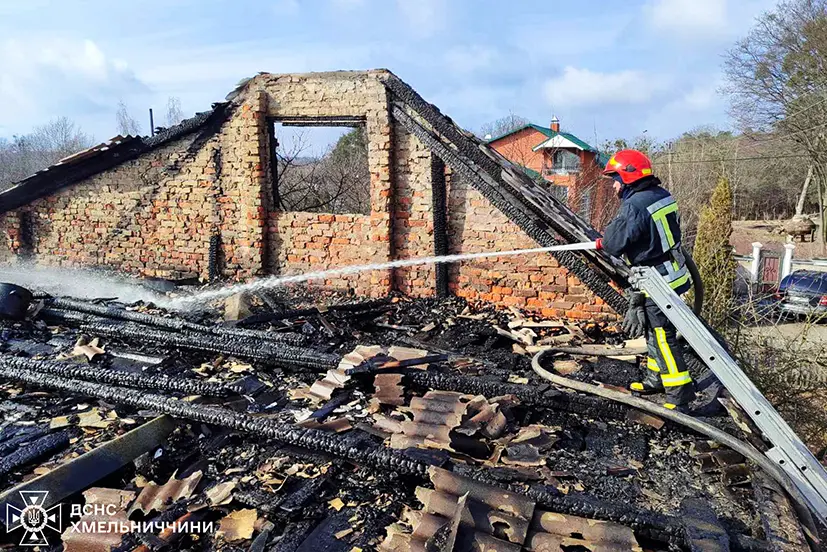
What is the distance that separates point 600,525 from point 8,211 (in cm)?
1133

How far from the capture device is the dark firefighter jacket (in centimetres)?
394

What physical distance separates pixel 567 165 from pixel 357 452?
19249mm

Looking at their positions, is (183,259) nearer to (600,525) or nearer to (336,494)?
(336,494)

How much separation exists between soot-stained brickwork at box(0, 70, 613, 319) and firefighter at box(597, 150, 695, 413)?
2.85 m

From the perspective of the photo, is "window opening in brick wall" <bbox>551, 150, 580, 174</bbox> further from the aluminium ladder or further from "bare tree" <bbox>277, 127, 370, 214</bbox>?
the aluminium ladder

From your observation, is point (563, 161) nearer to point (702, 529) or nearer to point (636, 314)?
point (636, 314)

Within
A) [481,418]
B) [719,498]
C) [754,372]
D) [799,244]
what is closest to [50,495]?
[481,418]

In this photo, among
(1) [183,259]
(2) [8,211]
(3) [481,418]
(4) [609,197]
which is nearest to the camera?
(3) [481,418]

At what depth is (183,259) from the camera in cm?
879

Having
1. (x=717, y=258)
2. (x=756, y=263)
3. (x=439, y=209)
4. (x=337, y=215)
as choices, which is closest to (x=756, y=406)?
(x=439, y=209)

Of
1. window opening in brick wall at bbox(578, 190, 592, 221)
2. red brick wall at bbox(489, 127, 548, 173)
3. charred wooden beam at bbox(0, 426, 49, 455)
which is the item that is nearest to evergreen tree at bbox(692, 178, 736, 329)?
window opening in brick wall at bbox(578, 190, 592, 221)

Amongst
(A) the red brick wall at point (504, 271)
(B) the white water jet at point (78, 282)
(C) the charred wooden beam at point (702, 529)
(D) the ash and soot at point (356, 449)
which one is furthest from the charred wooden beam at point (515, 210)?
(B) the white water jet at point (78, 282)

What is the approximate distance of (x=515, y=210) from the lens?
6660 millimetres

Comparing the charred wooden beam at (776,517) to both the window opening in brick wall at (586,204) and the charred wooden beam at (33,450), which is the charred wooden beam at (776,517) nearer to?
the charred wooden beam at (33,450)
